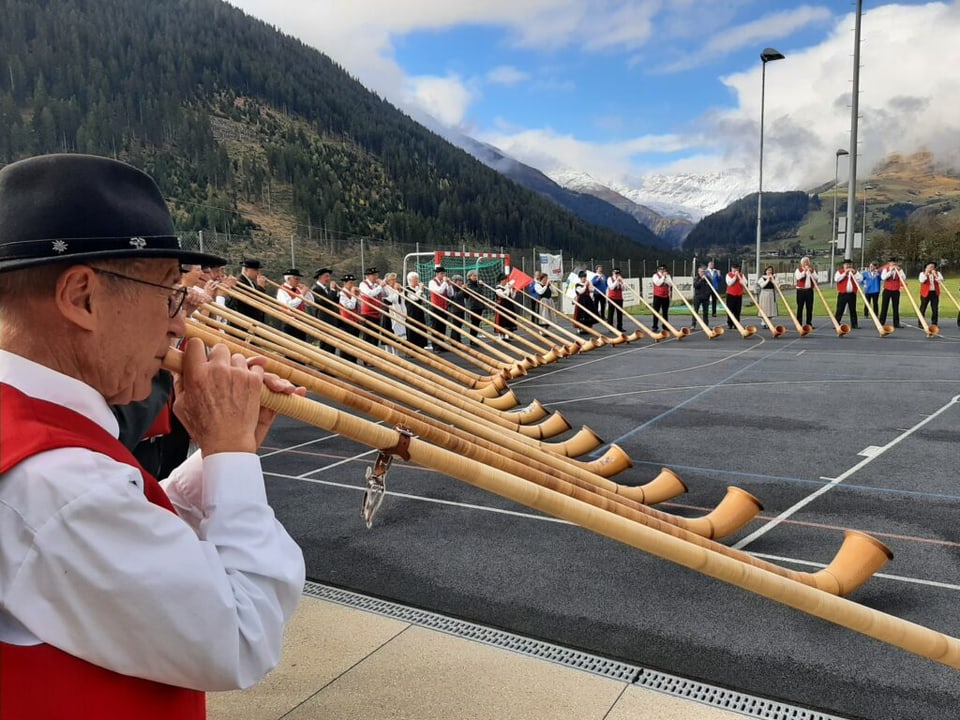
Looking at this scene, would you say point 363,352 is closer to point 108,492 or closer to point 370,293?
point 108,492

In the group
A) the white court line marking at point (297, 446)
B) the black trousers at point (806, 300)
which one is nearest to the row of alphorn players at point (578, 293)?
the black trousers at point (806, 300)

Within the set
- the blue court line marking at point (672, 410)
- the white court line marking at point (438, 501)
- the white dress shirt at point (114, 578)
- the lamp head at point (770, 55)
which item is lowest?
the white court line marking at point (438, 501)

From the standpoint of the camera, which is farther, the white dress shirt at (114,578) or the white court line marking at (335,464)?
the white court line marking at (335,464)

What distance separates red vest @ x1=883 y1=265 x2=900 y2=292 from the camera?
59.0 ft

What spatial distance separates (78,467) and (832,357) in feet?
45.5

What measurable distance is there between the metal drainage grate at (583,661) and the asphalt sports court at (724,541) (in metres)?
0.07

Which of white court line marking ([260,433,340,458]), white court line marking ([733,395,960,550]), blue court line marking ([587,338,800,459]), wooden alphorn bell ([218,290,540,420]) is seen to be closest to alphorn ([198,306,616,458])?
wooden alphorn bell ([218,290,540,420])

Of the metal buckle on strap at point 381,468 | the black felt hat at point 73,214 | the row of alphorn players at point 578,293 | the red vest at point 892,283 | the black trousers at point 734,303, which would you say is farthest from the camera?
A: the black trousers at point 734,303

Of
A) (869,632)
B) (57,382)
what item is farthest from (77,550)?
(869,632)

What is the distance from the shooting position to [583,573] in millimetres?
3881

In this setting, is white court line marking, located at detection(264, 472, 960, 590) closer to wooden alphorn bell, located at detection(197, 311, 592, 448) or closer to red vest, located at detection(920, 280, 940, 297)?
wooden alphorn bell, located at detection(197, 311, 592, 448)

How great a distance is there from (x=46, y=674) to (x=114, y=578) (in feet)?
0.63

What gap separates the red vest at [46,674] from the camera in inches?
38.8

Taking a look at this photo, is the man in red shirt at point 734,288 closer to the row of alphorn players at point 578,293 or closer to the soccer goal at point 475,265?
the row of alphorn players at point 578,293
